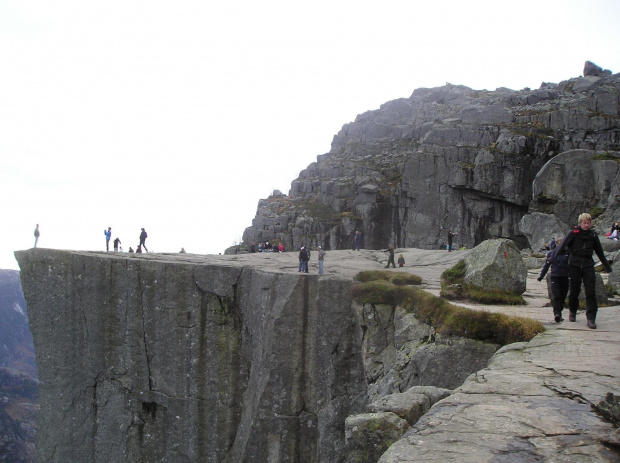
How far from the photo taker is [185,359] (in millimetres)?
23453

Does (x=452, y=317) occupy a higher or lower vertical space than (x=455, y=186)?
lower

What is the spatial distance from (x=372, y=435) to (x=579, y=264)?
22.1 feet

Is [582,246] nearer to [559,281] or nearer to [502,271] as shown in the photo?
[559,281]

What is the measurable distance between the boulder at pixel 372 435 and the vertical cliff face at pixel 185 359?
12427mm

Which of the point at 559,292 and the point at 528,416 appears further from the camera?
the point at 559,292

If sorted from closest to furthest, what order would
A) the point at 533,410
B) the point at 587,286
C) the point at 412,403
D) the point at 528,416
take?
the point at 528,416, the point at 533,410, the point at 412,403, the point at 587,286

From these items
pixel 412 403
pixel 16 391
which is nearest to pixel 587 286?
pixel 412 403

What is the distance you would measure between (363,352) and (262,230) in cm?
4002

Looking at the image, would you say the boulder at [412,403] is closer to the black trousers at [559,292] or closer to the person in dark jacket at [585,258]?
the person in dark jacket at [585,258]

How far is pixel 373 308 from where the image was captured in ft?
62.2

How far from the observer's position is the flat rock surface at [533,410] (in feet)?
16.3

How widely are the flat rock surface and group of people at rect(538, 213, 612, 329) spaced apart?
83 cm

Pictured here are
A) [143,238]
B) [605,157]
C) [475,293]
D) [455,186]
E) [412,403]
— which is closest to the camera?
[412,403]

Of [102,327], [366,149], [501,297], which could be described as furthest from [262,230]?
[501,297]
